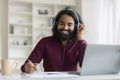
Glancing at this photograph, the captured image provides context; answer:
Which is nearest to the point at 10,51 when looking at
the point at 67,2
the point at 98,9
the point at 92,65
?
the point at 67,2

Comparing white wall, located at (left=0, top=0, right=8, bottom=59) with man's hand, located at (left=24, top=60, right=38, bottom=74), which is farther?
white wall, located at (left=0, top=0, right=8, bottom=59)

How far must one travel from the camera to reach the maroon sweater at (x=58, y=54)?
182 cm

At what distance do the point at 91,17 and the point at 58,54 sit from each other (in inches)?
125

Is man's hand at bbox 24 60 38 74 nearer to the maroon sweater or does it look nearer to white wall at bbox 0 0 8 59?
the maroon sweater

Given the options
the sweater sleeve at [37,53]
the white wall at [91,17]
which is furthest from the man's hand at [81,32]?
the white wall at [91,17]

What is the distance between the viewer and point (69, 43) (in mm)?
1902

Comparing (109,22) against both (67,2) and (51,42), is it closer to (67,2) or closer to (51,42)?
(67,2)

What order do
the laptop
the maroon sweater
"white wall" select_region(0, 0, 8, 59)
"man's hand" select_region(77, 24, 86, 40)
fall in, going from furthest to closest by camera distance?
"white wall" select_region(0, 0, 8, 59)
"man's hand" select_region(77, 24, 86, 40)
the maroon sweater
the laptop

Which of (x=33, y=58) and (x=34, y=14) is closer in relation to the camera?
(x=33, y=58)

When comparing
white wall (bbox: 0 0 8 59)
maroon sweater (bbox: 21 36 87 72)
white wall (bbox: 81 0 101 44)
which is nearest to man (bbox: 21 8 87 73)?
maroon sweater (bbox: 21 36 87 72)

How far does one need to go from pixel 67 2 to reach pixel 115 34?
131 centimetres

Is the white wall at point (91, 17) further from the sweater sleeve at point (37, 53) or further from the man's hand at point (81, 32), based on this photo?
the sweater sleeve at point (37, 53)

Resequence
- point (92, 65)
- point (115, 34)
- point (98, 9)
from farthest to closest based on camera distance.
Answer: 1. point (98, 9)
2. point (115, 34)
3. point (92, 65)

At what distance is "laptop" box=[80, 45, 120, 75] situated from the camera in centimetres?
134
